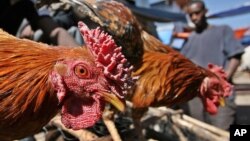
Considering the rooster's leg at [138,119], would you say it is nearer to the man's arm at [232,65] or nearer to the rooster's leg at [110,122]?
the rooster's leg at [110,122]

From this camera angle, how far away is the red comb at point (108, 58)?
180 centimetres

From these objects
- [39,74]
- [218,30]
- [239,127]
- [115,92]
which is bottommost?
[239,127]

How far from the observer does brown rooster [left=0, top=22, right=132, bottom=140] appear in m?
1.78

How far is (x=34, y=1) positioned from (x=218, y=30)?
1787mm

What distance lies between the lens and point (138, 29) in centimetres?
324

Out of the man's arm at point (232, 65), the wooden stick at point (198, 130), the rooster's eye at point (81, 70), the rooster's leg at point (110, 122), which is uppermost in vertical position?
the rooster's eye at point (81, 70)

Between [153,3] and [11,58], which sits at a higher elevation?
[11,58]

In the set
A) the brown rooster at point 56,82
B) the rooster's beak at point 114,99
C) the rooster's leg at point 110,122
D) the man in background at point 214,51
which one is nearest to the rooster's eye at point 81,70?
the brown rooster at point 56,82

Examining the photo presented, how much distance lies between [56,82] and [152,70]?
152cm

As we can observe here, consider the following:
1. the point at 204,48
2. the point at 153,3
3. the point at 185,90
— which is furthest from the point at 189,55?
the point at 153,3

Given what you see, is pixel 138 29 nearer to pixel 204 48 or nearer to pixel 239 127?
pixel 239 127

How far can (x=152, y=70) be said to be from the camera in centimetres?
326

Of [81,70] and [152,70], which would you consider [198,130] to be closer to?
[152,70]

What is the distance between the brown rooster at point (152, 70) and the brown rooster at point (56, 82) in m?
1.08
